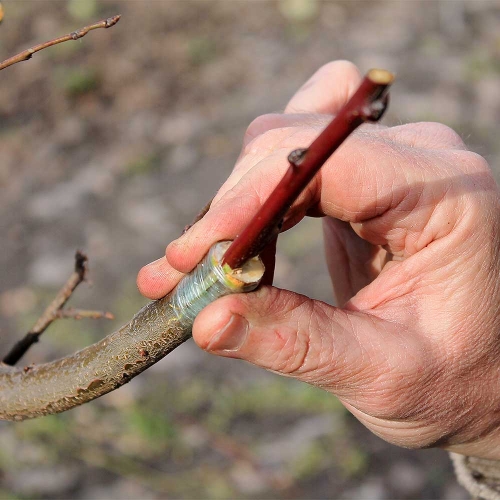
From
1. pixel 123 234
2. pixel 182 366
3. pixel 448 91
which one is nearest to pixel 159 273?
pixel 182 366

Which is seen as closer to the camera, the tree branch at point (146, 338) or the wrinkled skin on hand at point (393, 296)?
the tree branch at point (146, 338)

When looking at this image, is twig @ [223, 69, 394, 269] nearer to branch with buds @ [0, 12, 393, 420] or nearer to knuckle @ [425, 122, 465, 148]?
branch with buds @ [0, 12, 393, 420]

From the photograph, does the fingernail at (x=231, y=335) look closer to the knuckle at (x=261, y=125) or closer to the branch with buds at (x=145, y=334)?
the branch with buds at (x=145, y=334)

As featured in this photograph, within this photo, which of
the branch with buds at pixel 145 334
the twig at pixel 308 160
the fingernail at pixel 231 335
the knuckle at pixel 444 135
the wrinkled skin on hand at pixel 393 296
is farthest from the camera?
the knuckle at pixel 444 135

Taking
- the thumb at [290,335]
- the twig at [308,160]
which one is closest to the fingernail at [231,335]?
the thumb at [290,335]

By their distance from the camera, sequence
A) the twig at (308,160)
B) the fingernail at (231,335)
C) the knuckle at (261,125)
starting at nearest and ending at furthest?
the twig at (308,160) < the fingernail at (231,335) < the knuckle at (261,125)

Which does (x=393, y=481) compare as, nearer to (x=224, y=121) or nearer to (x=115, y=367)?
(x=115, y=367)
